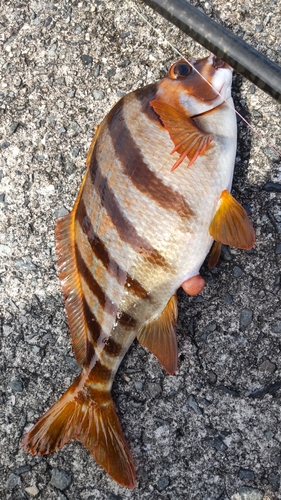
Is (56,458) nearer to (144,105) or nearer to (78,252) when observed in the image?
(78,252)

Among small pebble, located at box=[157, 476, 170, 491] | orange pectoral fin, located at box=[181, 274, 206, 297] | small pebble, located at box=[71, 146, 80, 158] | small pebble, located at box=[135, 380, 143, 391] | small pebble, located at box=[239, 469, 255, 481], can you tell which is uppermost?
small pebble, located at box=[71, 146, 80, 158]

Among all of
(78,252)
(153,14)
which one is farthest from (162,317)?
(153,14)

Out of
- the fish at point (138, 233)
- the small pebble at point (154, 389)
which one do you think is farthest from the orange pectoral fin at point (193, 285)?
the small pebble at point (154, 389)

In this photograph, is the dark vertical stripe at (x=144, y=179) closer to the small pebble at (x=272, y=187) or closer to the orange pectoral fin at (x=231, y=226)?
the orange pectoral fin at (x=231, y=226)

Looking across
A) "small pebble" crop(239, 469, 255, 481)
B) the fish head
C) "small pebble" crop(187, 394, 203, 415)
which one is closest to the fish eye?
the fish head

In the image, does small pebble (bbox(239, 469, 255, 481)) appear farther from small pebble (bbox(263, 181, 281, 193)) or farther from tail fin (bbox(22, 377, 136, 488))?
small pebble (bbox(263, 181, 281, 193))

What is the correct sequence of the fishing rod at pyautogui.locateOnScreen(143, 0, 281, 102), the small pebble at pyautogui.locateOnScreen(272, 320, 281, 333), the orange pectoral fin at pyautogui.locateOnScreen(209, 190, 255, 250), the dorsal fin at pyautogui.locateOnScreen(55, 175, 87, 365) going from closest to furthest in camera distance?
the fishing rod at pyautogui.locateOnScreen(143, 0, 281, 102)
the orange pectoral fin at pyautogui.locateOnScreen(209, 190, 255, 250)
the dorsal fin at pyautogui.locateOnScreen(55, 175, 87, 365)
the small pebble at pyautogui.locateOnScreen(272, 320, 281, 333)
